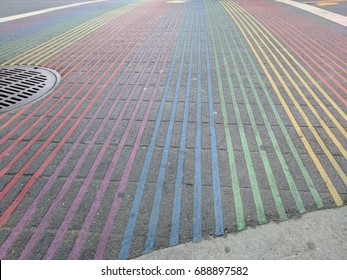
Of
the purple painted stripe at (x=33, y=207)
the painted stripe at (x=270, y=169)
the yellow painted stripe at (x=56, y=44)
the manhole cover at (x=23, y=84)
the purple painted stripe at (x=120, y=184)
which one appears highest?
the painted stripe at (x=270, y=169)

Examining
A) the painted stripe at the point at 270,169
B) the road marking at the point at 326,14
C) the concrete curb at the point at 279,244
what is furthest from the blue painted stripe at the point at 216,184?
the road marking at the point at 326,14

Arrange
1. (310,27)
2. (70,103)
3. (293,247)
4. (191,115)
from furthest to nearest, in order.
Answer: (310,27) < (70,103) < (191,115) < (293,247)

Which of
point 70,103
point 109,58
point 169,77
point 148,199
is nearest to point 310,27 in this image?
point 169,77

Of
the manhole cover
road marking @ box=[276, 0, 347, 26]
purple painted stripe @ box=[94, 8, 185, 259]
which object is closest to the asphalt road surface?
purple painted stripe @ box=[94, 8, 185, 259]

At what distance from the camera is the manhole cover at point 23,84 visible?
14.3 ft

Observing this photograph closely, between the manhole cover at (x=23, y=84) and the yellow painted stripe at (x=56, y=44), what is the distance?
58 centimetres

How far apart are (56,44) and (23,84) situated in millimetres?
3329

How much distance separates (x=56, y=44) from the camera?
25.1 ft

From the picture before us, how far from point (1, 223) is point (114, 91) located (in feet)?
9.53

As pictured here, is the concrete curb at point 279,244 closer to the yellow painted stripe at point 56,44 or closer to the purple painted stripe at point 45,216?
the purple painted stripe at point 45,216

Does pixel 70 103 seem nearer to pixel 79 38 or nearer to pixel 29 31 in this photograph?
pixel 79 38

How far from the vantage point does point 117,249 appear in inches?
83.9

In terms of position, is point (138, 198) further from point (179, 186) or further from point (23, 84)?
point (23, 84)

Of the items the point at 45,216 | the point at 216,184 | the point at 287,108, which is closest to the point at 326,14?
the point at 287,108
